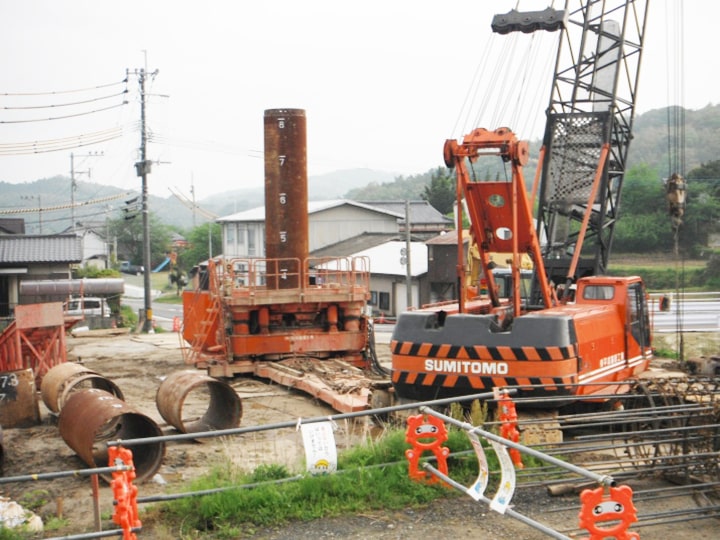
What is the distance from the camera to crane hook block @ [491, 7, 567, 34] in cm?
1669

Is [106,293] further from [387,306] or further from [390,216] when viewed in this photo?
[390,216]

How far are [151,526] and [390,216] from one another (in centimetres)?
5327

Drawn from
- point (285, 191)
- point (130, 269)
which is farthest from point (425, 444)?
point (130, 269)

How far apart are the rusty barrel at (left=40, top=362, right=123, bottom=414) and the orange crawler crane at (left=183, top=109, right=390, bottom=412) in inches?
178

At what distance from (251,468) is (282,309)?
9.96 m

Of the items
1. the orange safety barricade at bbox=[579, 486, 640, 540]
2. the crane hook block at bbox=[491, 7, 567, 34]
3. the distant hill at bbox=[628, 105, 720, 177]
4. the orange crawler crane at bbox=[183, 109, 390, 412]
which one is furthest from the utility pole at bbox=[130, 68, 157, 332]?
the distant hill at bbox=[628, 105, 720, 177]

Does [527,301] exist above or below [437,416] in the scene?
above

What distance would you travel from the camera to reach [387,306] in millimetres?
45500

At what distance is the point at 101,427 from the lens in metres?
11.4

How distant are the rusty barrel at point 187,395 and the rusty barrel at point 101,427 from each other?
1133mm

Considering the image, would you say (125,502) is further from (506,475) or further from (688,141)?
(688,141)

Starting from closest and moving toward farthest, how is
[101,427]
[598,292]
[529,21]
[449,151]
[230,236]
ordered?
1. [101,427]
2. [449,151]
3. [598,292]
4. [529,21]
5. [230,236]

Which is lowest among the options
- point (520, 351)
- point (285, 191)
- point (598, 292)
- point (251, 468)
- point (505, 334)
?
point (251, 468)

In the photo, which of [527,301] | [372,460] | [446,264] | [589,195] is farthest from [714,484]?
[446,264]
